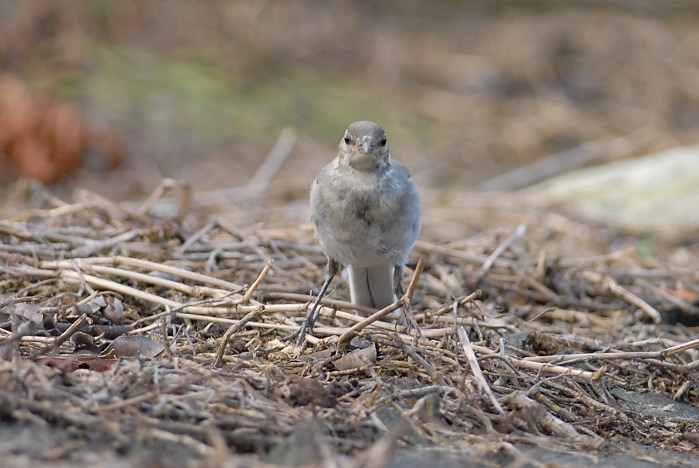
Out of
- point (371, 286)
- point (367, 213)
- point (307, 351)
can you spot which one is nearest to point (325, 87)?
point (371, 286)

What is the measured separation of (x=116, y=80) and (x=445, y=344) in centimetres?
695

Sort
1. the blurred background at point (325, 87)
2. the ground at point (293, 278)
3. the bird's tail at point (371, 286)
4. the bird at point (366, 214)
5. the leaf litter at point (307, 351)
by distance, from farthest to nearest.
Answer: the blurred background at point (325, 87)
the bird's tail at point (371, 286)
the bird at point (366, 214)
the ground at point (293, 278)
the leaf litter at point (307, 351)

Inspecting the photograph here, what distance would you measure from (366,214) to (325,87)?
22.8 ft

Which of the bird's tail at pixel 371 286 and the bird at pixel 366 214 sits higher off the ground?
the bird at pixel 366 214

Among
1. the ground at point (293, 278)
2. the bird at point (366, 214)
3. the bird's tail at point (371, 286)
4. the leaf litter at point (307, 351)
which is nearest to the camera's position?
the leaf litter at point (307, 351)

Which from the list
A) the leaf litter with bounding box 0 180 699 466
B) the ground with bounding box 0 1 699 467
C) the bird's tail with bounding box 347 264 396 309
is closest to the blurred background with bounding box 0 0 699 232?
the ground with bounding box 0 1 699 467

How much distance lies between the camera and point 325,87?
1038 cm

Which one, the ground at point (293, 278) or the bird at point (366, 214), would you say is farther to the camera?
the bird at point (366, 214)

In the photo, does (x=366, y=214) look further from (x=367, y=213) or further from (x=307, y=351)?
(x=307, y=351)

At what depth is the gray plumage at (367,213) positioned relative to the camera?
12.0ft

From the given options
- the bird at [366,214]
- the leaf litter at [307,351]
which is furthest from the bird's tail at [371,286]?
the leaf litter at [307,351]

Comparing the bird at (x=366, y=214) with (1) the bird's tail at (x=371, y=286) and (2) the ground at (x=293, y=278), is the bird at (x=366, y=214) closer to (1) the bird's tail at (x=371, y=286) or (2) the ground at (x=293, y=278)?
(1) the bird's tail at (x=371, y=286)

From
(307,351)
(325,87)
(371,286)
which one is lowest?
(307,351)

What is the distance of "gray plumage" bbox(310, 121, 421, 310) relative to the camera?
3646mm
